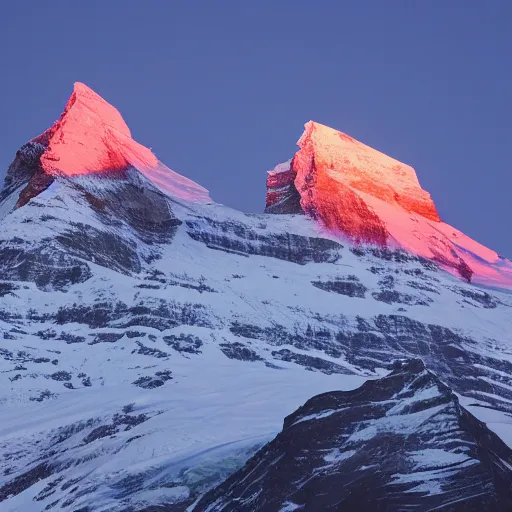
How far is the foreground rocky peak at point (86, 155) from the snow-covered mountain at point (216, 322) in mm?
409

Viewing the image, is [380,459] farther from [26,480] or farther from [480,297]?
[480,297]

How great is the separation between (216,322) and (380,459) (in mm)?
58045

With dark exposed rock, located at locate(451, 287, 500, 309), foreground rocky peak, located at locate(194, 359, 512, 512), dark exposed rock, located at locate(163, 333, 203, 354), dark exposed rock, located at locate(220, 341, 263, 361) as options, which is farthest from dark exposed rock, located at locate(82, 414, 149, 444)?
dark exposed rock, located at locate(451, 287, 500, 309)

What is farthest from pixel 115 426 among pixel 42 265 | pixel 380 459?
pixel 42 265

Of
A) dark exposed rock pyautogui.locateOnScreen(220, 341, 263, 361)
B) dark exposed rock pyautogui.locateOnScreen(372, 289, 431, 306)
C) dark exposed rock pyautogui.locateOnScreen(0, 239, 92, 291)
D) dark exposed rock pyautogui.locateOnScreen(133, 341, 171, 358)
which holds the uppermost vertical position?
dark exposed rock pyautogui.locateOnScreen(0, 239, 92, 291)

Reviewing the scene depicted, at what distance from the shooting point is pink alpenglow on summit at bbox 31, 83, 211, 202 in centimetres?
15838

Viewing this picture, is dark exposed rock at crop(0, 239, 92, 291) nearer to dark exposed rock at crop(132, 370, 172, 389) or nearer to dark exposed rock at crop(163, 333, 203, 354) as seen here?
dark exposed rock at crop(163, 333, 203, 354)

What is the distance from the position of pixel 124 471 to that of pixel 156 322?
4275 cm

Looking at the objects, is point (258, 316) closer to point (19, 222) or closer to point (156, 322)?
point (156, 322)

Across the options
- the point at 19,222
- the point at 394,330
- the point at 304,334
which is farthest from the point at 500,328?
the point at 19,222

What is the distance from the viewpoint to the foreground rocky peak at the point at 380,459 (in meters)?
68.2

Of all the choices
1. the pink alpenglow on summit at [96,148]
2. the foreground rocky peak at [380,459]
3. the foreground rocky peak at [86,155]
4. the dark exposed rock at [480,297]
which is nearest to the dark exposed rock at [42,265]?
the foreground rocky peak at [86,155]

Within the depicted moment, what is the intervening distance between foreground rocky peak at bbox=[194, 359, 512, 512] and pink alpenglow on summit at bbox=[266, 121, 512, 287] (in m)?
83.6

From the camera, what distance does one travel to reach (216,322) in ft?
421
